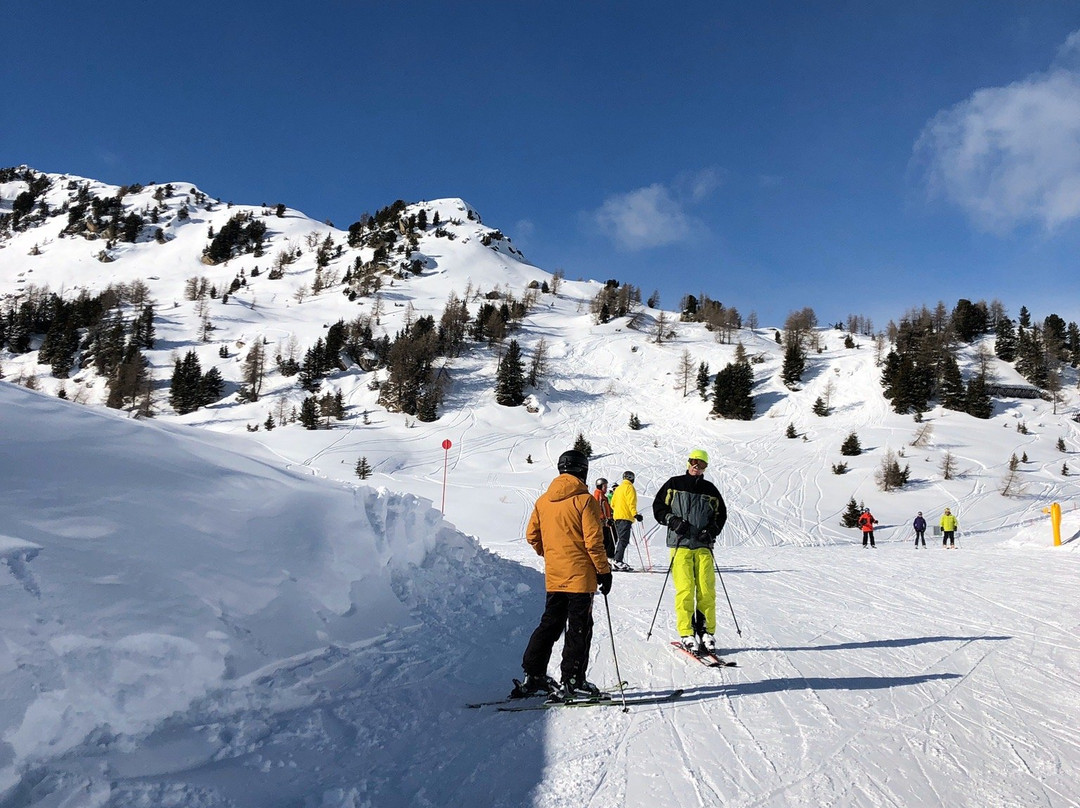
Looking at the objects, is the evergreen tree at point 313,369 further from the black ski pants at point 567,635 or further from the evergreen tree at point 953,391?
the evergreen tree at point 953,391

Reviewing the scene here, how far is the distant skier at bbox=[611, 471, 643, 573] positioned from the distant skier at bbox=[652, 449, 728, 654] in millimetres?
4688

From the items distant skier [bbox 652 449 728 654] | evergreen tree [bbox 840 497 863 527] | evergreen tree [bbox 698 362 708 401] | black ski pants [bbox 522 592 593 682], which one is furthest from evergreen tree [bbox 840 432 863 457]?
black ski pants [bbox 522 592 593 682]

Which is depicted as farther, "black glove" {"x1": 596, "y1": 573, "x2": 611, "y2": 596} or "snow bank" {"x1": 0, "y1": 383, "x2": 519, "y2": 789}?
"black glove" {"x1": 596, "y1": 573, "x2": 611, "y2": 596}

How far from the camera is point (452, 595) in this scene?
21.0 ft

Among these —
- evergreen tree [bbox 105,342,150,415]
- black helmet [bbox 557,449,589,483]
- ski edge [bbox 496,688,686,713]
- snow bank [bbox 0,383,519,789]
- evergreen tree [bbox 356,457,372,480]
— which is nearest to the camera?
snow bank [bbox 0,383,519,789]

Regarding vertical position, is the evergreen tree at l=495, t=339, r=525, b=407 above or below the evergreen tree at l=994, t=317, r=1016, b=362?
below

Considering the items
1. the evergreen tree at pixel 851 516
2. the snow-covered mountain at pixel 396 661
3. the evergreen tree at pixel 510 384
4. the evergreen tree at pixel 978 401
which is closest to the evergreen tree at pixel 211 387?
the evergreen tree at pixel 510 384

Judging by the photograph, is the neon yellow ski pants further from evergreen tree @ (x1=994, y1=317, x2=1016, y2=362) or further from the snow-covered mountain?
evergreen tree @ (x1=994, y1=317, x2=1016, y2=362)

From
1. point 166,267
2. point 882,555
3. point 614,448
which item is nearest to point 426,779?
point 882,555

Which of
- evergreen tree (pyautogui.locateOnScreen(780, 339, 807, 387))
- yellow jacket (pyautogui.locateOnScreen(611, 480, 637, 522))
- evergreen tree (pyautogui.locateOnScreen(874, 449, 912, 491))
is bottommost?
evergreen tree (pyautogui.locateOnScreen(874, 449, 912, 491))

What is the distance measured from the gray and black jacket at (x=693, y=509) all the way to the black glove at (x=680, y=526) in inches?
1.1

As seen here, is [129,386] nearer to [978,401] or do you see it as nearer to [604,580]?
[604,580]

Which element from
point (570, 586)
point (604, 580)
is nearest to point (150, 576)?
point (570, 586)

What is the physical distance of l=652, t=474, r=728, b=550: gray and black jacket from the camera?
4.95 metres
